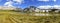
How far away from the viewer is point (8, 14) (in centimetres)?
126

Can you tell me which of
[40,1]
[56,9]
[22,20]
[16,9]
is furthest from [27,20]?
[56,9]

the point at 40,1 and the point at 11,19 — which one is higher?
the point at 40,1

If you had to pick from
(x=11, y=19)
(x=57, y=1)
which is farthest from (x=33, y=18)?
(x=57, y=1)

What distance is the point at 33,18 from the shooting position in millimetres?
1253

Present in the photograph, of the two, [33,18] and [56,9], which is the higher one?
[56,9]

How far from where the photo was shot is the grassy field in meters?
1.25

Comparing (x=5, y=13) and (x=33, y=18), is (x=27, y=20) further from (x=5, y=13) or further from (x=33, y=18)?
(x=5, y=13)

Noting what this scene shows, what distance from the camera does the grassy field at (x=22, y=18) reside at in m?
1.25

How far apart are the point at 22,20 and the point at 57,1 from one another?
21.1 inches

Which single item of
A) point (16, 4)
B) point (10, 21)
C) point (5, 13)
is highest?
point (16, 4)

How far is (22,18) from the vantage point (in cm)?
126

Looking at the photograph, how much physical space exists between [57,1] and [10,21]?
686mm

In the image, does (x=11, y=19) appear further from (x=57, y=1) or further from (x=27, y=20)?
(x=57, y=1)

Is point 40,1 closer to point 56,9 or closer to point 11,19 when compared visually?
point 56,9
